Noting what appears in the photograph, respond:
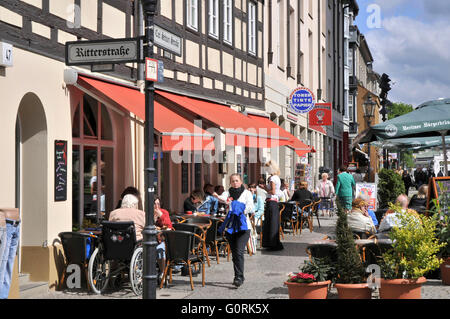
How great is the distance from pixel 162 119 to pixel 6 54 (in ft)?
11.2

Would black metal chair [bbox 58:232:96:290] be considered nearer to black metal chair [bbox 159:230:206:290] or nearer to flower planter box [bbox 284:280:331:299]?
black metal chair [bbox 159:230:206:290]

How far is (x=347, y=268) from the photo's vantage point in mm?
7934

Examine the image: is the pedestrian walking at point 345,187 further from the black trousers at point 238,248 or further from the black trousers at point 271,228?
the black trousers at point 238,248

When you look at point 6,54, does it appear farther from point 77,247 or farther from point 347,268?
point 347,268

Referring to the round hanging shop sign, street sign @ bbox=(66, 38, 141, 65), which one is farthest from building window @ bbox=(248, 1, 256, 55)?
street sign @ bbox=(66, 38, 141, 65)

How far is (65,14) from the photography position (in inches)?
400

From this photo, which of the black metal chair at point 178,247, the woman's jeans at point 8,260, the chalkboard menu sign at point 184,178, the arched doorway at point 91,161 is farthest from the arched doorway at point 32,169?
the chalkboard menu sign at point 184,178

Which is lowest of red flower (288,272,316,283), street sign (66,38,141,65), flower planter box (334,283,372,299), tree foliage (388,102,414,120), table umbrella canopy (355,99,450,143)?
flower planter box (334,283,372,299)

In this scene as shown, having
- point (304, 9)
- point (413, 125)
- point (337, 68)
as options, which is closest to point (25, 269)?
point (413, 125)

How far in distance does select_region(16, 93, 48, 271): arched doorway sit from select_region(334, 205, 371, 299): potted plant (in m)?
4.19

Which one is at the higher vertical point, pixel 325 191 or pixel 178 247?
pixel 325 191

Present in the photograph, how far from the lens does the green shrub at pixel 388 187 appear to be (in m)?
18.4

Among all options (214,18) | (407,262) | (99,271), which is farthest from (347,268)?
(214,18)

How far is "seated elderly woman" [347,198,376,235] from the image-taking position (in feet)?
33.2
